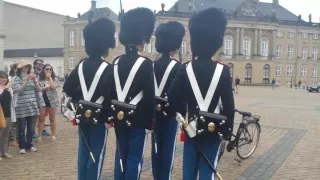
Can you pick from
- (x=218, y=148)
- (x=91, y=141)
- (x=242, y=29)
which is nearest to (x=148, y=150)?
(x=91, y=141)

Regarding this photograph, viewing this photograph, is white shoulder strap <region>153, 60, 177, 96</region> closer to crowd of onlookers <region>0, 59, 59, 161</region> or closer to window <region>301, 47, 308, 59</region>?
crowd of onlookers <region>0, 59, 59, 161</region>

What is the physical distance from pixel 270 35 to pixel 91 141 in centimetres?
6960

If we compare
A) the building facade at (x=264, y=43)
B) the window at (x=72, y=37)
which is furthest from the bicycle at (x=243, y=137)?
the building facade at (x=264, y=43)

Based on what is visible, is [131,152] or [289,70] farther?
[289,70]

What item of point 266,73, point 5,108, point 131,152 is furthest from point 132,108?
point 266,73

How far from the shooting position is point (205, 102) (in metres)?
3.92

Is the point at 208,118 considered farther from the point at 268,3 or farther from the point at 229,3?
the point at 268,3

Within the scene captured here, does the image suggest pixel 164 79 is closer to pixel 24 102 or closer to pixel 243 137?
pixel 243 137

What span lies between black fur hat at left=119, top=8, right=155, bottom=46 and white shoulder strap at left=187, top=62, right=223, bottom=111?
87cm

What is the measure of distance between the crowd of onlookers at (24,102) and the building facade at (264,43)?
184 feet

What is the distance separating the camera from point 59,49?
63.7 m

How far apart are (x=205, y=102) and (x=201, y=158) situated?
0.58m

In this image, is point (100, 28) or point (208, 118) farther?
point (100, 28)

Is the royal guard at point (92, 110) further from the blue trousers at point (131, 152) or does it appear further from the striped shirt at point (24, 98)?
the striped shirt at point (24, 98)
